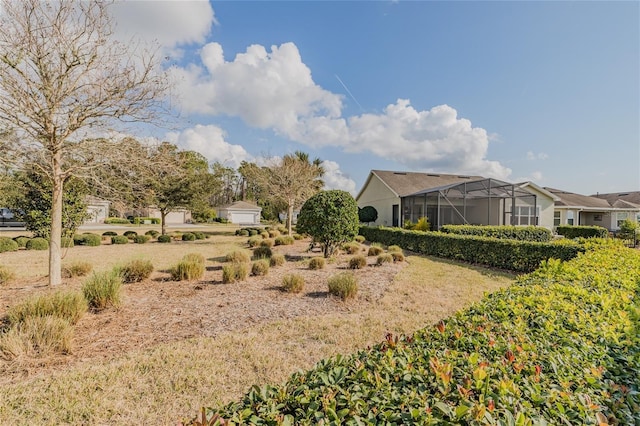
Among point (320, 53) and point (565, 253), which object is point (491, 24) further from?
point (565, 253)

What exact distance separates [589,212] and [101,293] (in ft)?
120

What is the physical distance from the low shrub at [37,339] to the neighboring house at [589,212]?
30.1 metres

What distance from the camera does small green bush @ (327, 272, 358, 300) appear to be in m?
5.89

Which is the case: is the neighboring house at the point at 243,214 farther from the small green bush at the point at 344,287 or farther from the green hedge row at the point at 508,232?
the small green bush at the point at 344,287

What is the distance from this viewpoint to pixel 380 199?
80.4 feet

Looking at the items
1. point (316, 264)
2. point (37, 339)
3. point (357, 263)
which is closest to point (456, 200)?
point (357, 263)

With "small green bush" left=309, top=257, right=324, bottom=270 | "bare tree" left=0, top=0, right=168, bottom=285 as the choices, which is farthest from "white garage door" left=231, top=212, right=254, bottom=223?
"bare tree" left=0, top=0, right=168, bottom=285

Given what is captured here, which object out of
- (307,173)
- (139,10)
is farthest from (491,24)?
(307,173)

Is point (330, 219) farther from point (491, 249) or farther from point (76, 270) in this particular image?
point (76, 270)

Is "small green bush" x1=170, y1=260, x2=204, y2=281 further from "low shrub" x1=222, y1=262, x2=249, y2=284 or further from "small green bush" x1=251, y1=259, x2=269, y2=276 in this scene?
"small green bush" x1=251, y1=259, x2=269, y2=276

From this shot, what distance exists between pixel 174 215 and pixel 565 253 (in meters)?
44.7

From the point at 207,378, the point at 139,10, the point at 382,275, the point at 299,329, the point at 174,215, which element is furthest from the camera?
the point at 174,215

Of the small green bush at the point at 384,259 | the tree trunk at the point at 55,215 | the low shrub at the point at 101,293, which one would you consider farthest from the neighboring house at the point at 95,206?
the small green bush at the point at 384,259

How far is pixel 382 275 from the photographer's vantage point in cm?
812
